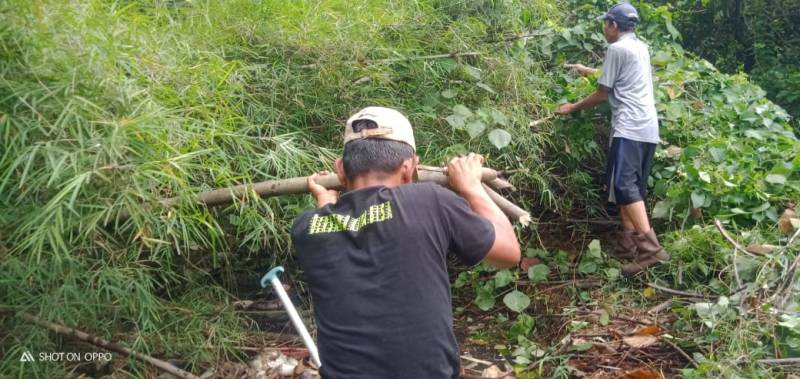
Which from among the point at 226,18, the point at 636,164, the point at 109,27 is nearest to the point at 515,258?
the point at 109,27

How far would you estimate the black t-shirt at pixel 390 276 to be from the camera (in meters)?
1.82

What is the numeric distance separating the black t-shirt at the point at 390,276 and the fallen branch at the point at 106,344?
135cm

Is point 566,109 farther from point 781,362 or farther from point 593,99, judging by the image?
point 781,362

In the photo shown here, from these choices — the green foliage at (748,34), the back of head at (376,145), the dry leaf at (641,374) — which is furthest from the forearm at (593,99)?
the green foliage at (748,34)

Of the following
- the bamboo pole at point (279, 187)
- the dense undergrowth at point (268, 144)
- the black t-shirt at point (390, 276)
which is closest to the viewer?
the black t-shirt at point (390, 276)

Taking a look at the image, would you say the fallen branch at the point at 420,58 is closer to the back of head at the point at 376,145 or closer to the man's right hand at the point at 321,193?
the man's right hand at the point at 321,193

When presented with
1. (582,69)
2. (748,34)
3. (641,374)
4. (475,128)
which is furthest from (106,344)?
(748,34)

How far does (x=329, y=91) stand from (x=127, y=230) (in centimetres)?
140

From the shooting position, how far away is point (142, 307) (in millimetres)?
2758

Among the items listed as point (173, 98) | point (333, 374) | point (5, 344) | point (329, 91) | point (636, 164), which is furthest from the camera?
point (636, 164)

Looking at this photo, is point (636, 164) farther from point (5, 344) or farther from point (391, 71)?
point (5, 344)

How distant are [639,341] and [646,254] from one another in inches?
38.7

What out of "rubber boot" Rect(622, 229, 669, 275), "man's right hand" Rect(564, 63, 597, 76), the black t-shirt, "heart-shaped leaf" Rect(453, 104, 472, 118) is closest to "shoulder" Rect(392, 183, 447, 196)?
the black t-shirt

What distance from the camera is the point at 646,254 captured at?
172 inches
